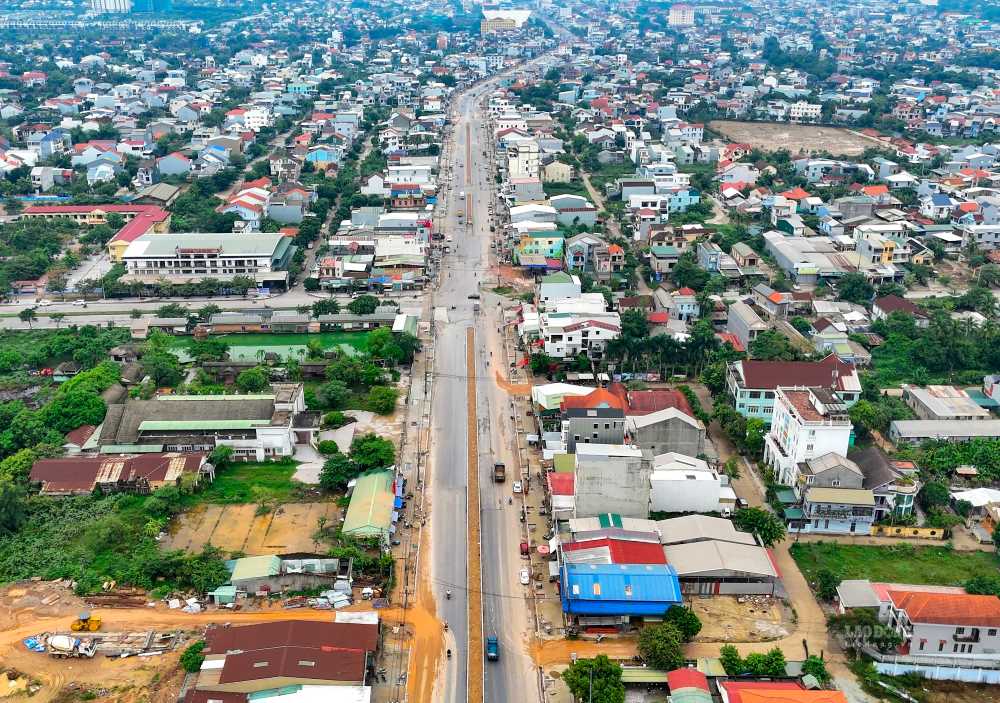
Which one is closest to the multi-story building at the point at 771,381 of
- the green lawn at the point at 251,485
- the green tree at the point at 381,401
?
the green tree at the point at 381,401

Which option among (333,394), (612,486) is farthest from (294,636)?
(333,394)

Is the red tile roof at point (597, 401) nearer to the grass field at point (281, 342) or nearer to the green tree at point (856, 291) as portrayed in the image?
the grass field at point (281, 342)

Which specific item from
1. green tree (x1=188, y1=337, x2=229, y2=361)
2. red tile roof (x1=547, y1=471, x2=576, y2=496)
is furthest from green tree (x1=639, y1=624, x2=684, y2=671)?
green tree (x1=188, y1=337, x2=229, y2=361)

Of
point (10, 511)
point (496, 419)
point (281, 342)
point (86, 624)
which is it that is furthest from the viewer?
point (281, 342)

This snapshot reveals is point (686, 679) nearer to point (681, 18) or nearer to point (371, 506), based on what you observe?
point (371, 506)

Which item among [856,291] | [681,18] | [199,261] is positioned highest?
[199,261]

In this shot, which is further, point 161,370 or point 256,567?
point 161,370
